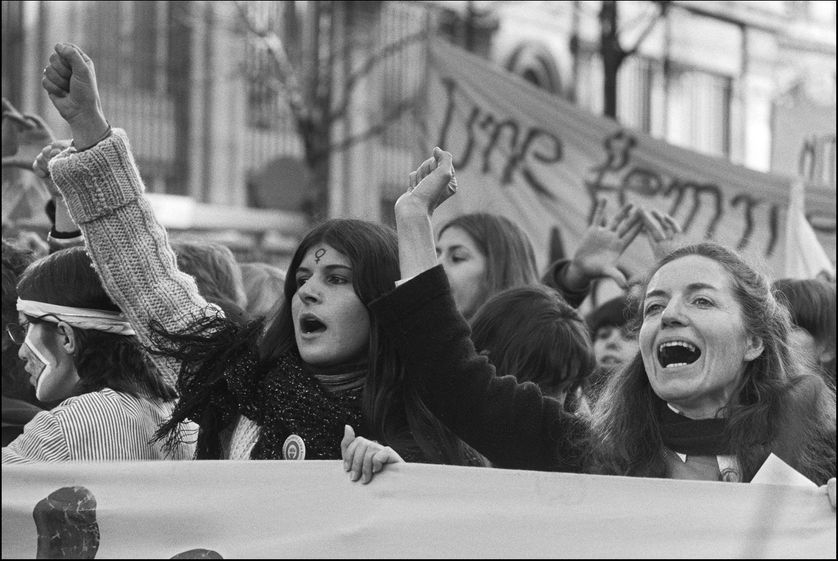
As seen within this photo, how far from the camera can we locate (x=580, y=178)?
5.91 m

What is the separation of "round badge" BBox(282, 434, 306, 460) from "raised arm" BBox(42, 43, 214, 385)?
0.43 metres

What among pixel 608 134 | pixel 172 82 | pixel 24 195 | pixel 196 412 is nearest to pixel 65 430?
pixel 196 412

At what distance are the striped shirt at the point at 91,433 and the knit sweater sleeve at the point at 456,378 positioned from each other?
0.63 metres

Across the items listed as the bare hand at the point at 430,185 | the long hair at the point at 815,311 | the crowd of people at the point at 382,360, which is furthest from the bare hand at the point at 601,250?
the bare hand at the point at 430,185

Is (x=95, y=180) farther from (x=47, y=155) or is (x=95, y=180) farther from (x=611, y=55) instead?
(x=611, y=55)

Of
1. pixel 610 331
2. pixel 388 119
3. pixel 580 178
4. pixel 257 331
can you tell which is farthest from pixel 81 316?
pixel 388 119

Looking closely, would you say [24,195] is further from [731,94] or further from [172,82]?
[731,94]

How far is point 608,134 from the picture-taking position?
19.3 feet

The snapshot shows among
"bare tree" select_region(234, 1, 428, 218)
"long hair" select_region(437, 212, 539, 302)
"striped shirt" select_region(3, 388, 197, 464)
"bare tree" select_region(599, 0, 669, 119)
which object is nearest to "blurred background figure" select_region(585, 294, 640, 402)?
"long hair" select_region(437, 212, 539, 302)

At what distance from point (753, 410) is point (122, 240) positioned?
140 cm

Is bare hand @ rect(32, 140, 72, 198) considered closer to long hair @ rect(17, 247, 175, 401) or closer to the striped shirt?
long hair @ rect(17, 247, 175, 401)

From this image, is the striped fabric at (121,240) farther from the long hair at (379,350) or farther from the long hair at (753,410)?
the long hair at (753,410)

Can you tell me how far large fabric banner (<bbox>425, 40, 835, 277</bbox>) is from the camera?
19.0 feet

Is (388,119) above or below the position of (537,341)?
below
